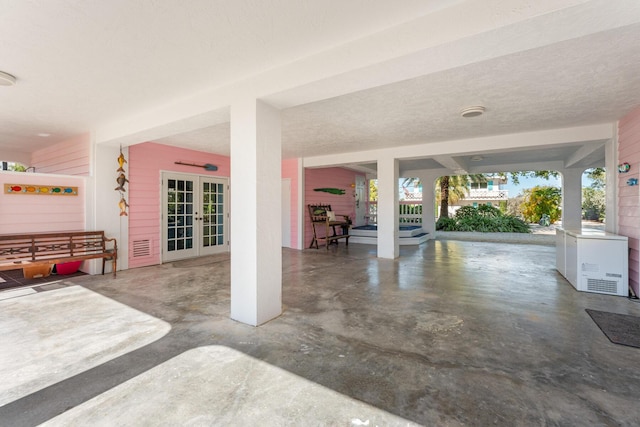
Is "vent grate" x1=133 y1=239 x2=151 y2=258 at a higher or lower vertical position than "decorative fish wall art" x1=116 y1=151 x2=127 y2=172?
lower

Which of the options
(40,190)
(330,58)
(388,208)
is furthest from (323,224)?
(330,58)

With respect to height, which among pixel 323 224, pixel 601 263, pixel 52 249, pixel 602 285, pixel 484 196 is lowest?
pixel 602 285

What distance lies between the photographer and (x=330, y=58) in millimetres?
2504

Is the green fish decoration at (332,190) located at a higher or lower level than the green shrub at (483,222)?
higher

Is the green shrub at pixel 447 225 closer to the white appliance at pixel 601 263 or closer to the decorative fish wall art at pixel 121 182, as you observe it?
the white appliance at pixel 601 263

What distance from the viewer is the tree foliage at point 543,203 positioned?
592 inches

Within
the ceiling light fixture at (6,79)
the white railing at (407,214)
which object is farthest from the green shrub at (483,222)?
the ceiling light fixture at (6,79)

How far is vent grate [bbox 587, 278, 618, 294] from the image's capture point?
4.00m

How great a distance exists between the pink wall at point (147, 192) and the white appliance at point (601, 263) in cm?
754

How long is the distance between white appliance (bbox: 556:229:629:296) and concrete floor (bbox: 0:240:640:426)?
0.27m

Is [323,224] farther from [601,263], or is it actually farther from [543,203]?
[543,203]

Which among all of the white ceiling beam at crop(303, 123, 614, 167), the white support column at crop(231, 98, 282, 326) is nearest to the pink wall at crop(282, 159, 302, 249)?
the white ceiling beam at crop(303, 123, 614, 167)

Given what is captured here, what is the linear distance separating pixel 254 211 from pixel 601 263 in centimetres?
482

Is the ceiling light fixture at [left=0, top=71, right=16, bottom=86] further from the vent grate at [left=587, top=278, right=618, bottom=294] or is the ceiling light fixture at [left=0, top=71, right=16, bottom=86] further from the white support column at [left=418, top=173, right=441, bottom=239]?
the white support column at [left=418, top=173, right=441, bottom=239]
